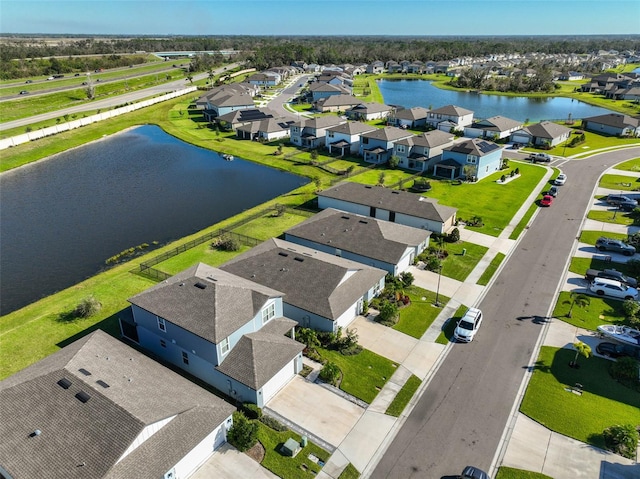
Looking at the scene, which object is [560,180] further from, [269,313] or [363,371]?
[269,313]

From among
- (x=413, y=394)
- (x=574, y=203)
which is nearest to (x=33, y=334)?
(x=413, y=394)

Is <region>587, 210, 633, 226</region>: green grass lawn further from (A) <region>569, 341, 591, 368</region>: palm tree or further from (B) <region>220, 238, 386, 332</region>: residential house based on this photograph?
(B) <region>220, 238, 386, 332</region>: residential house

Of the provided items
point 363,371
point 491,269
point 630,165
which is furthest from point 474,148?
point 363,371

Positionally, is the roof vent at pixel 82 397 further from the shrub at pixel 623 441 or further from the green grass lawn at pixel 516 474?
the shrub at pixel 623 441

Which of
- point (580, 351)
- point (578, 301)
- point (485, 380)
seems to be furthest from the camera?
point (578, 301)

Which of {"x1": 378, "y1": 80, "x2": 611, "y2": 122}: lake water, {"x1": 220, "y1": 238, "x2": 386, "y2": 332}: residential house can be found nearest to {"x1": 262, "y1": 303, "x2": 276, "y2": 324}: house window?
{"x1": 220, "y1": 238, "x2": 386, "y2": 332}: residential house

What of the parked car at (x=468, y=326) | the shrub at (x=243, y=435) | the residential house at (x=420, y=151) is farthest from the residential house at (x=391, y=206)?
the shrub at (x=243, y=435)

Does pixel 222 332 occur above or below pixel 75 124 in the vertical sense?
below

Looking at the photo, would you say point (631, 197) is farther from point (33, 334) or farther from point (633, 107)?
point (633, 107)
